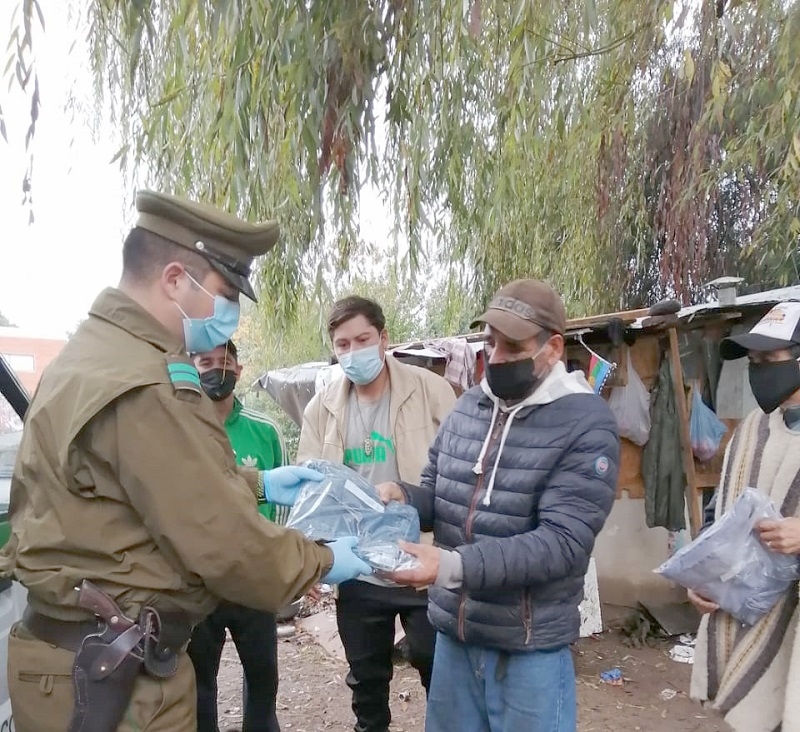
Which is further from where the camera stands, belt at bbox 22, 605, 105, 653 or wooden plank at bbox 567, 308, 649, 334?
wooden plank at bbox 567, 308, 649, 334

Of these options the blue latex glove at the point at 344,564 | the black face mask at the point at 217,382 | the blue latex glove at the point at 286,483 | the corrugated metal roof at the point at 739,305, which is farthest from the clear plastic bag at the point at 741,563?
the corrugated metal roof at the point at 739,305

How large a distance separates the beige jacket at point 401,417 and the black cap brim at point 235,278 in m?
1.17

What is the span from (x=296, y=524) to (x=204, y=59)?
1.88m

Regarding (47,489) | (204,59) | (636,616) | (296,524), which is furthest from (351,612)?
(636,616)

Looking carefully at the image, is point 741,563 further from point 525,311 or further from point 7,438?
point 7,438

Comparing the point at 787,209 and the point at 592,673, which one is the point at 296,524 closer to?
the point at 592,673

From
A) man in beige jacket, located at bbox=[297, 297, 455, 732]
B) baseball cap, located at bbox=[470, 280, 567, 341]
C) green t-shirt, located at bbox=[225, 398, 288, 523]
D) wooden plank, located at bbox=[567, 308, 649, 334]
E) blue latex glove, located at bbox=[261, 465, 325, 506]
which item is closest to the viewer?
baseball cap, located at bbox=[470, 280, 567, 341]

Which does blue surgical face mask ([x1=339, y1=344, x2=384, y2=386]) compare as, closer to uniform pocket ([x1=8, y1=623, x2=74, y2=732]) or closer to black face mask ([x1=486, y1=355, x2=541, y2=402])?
black face mask ([x1=486, y1=355, x2=541, y2=402])

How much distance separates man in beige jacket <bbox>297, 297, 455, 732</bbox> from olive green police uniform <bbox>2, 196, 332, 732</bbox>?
118 centimetres

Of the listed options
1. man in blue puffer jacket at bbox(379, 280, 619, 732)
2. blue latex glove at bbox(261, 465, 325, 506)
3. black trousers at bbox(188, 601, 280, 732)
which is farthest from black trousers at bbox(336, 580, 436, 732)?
blue latex glove at bbox(261, 465, 325, 506)

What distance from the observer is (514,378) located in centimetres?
186

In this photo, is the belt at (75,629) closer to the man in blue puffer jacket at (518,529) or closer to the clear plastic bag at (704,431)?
the man in blue puffer jacket at (518,529)

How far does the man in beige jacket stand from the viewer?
8.64 feet

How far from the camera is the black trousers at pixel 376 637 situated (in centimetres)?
259
